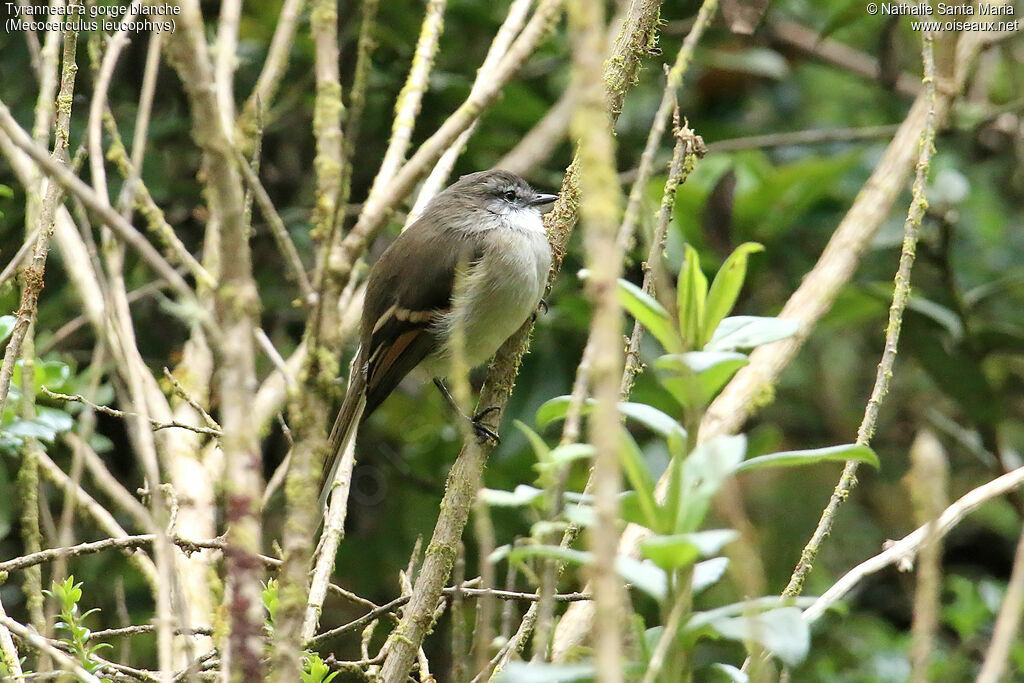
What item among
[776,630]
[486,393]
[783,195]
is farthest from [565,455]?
[783,195]

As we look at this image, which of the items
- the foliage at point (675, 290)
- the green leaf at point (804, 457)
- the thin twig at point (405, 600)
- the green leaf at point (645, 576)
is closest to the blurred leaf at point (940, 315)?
the foliage at point (675, 290)

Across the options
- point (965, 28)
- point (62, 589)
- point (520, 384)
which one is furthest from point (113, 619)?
point (965, 28)

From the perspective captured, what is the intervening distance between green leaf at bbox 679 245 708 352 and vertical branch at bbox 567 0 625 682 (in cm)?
50

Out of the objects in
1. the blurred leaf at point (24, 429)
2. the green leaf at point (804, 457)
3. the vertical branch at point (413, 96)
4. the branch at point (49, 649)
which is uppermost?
the vertical branch at point (413, 96)

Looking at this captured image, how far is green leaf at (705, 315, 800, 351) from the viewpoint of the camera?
181 centimetres

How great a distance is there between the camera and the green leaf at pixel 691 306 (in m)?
1.87

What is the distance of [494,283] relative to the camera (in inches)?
171

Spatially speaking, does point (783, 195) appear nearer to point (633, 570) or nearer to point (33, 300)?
point (33, 300)

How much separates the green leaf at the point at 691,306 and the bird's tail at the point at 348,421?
184 centimetres

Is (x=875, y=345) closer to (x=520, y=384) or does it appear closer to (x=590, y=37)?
(x=520, y=384)

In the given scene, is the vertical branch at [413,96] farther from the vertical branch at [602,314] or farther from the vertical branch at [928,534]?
the vertical branch at [928,534]

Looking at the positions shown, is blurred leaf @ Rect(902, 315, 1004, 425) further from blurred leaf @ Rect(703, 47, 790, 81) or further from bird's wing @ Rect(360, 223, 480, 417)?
bird's wing @ Rect(360, 223, 480, 417)

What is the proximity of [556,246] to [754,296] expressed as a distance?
7.49 ft

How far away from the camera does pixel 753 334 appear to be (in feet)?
6.00
